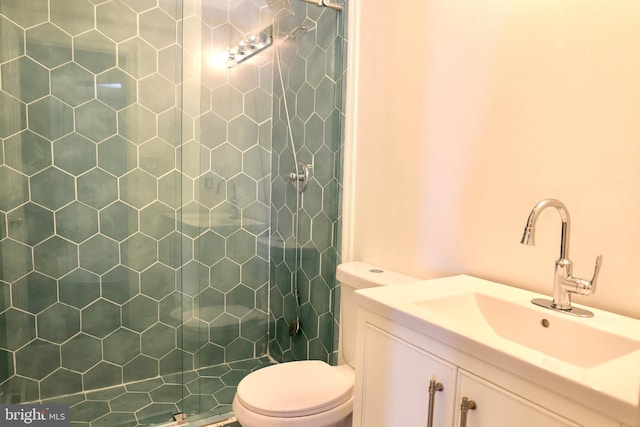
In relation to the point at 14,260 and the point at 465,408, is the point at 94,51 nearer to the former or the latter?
Answer: the point at 14,260

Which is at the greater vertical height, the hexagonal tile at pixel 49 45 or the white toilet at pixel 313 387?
the hexagonal tile at pixel 49 45

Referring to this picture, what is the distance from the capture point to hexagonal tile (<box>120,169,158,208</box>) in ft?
7.27

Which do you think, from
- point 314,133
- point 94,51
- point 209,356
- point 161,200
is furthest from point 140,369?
point 94,51

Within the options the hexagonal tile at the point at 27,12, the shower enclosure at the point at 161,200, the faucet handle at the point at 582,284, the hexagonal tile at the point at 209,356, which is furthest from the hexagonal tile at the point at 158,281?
the faucet handle at the point at 582,284

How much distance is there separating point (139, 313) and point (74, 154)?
2.94 ft

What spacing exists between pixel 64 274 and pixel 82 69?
1.04 meters

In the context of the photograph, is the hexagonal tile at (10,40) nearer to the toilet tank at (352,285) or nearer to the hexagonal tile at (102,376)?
the hexagonal tile at (102,376)

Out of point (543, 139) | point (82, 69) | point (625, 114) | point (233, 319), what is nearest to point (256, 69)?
point (82, 69)

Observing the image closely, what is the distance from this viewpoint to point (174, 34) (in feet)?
7.31

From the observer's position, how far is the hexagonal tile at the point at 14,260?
6.52 ft

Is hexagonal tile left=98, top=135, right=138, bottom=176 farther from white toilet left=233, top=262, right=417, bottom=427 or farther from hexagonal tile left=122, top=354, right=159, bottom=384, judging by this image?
white toilet left=233, top=262, right=417, bottom=427

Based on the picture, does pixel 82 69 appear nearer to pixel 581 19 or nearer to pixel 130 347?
pixel 130 347

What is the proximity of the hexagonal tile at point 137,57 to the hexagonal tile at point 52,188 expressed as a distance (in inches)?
24.9

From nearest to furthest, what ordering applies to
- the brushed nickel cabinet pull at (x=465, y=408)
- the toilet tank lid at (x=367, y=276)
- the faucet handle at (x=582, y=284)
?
the brushed nickel cabinet pull at (x=465, y=408) < the faucet handle at (x=582, y=284) < the toilet tank lid at (x=367, y=276)
